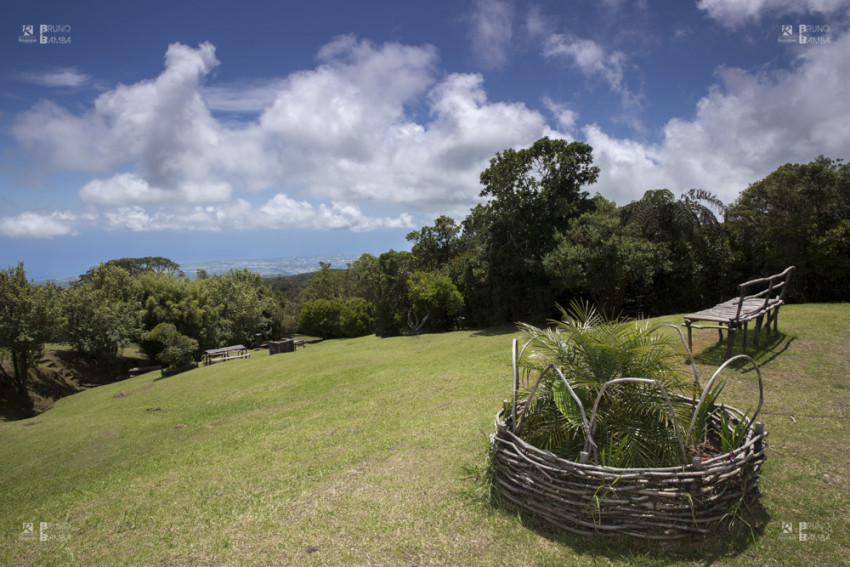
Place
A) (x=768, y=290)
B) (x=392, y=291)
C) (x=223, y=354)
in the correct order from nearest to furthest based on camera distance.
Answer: (x=768, y=290)
(x=223, y=354)
(x=392, y=291)

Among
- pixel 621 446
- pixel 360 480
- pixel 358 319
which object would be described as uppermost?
pixel 621 446

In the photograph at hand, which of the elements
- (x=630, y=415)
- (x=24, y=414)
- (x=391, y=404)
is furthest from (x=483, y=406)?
(x=24, y=414)

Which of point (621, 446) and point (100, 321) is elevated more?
point (100, 321)

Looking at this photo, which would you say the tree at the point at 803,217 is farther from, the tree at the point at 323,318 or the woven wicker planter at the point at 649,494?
the tree at the point at 323,318

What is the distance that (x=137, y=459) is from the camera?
8453 mm

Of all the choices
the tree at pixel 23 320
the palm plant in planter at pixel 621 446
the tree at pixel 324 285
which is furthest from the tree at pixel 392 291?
the palm plant in planter at pixel 621 446

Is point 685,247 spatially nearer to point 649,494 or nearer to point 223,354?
point 649,494

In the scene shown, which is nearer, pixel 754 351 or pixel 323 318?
pixel 754 351

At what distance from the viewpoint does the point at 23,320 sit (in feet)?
71.9
